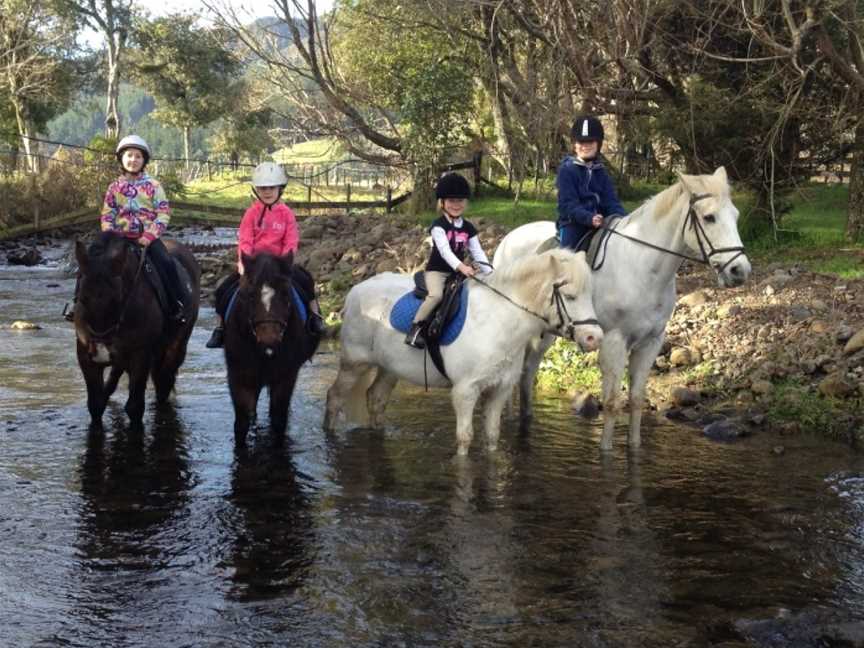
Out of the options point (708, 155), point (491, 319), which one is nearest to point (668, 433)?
point (491, 319)

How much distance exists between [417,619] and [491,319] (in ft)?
10.6

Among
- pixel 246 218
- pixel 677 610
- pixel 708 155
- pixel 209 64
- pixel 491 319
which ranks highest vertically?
pixel 209 64

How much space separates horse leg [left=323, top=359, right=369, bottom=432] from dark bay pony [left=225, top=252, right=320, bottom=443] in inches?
18.6

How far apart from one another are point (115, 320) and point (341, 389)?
2.19m

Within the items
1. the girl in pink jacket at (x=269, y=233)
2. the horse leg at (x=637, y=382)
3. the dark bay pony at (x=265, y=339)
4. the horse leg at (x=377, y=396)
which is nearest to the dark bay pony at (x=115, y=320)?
the girl in pink jacket at (x=269, y=233)

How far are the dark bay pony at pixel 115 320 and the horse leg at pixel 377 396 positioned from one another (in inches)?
84.1

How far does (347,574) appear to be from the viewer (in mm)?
5836

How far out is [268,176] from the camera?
8414mm

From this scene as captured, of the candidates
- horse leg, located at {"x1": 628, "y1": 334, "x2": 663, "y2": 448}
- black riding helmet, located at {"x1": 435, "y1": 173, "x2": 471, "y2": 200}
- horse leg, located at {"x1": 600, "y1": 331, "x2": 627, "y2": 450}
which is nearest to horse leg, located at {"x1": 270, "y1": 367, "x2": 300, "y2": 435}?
black riding helmet, located at {"x1": 435, "y1": 173, "x2": 471, "y2": 200}

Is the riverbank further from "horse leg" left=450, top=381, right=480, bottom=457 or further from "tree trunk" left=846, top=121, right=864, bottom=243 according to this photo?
"tree trunk" left=846, top=121, right=864, bottom=243

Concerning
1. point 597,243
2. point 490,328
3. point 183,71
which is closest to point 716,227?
point 597,243

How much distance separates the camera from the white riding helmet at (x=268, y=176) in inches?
330

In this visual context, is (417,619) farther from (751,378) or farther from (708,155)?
(708,155)

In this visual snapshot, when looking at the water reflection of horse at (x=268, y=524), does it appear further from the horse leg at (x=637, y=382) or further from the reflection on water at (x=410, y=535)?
the horse leg at (x=637, y=382)
